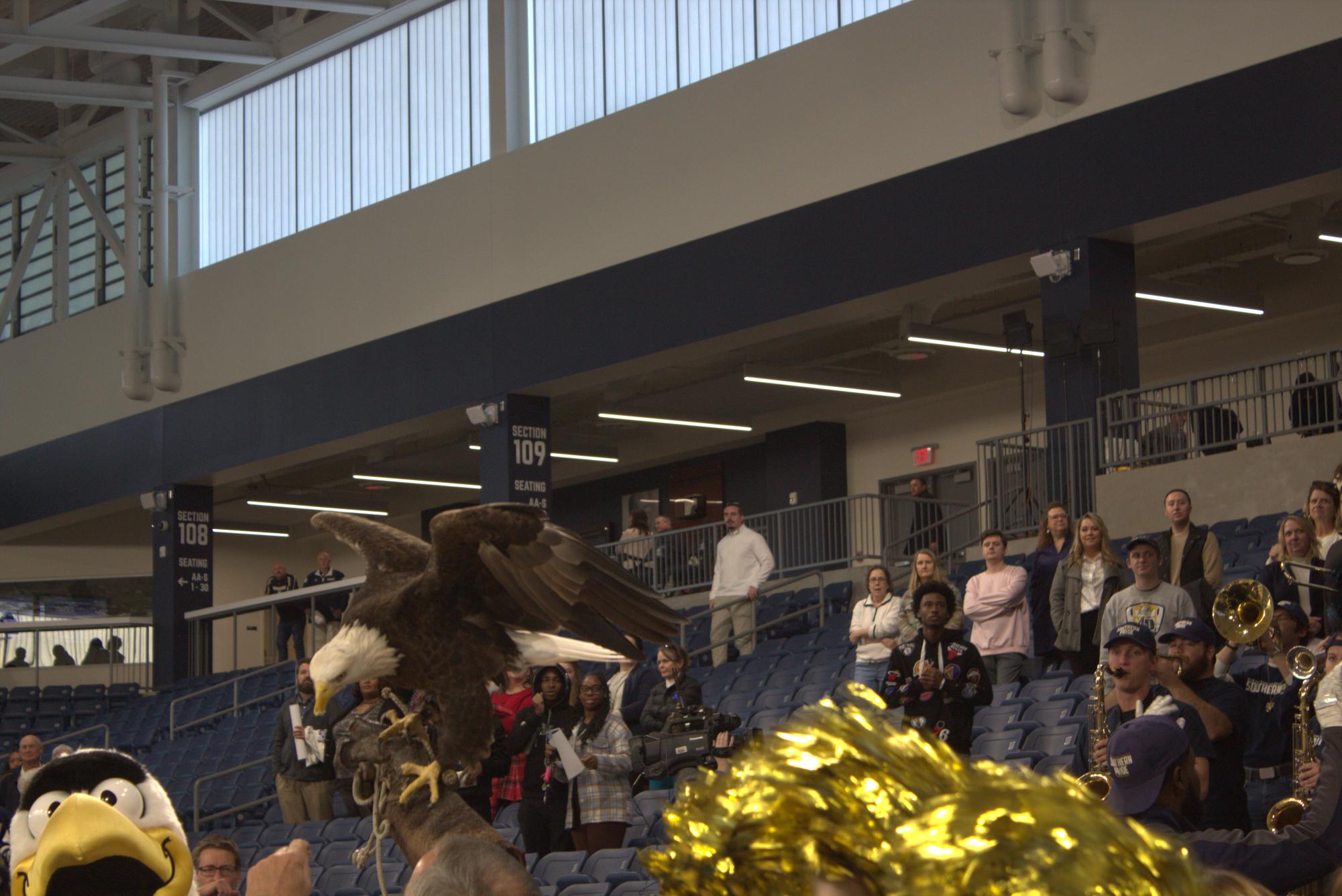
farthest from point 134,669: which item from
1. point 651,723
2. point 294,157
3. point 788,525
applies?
point 651,723

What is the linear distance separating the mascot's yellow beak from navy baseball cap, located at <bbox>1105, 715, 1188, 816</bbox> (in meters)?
1.77

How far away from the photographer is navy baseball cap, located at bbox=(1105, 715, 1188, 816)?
3.00 m

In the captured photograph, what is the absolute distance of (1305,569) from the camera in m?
A: 7.07

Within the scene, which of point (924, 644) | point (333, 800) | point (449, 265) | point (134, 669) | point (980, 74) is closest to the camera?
point (924, 644)

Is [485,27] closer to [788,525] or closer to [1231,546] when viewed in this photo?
[788,525]

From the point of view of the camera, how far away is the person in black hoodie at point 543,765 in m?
7.96

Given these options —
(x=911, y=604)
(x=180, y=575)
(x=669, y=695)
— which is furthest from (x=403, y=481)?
(x=911, y=604)

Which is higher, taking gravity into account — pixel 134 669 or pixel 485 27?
pixel 485 27

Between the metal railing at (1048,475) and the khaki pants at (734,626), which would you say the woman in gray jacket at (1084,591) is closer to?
the metal railing at (1048,475)

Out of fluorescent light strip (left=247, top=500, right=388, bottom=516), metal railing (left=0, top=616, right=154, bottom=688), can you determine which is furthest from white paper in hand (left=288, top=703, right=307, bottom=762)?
fluorescent light strip (left=247, top=500, right=388, bottom=516)

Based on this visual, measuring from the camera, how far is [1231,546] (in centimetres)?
998

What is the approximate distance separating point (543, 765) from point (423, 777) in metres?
5.71

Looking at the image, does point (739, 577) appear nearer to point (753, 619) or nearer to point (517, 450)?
point (753, 619)

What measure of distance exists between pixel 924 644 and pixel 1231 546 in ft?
12.1
